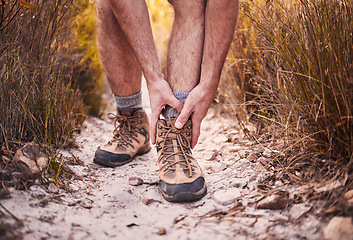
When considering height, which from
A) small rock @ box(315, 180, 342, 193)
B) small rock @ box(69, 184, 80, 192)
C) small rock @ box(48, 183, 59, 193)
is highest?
small rock @ box(315, 180, 342, 193)

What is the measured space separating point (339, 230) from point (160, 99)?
0.96 metres

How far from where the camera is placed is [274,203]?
42.3 inches

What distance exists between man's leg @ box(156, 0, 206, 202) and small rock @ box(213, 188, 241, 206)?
0.08 metres

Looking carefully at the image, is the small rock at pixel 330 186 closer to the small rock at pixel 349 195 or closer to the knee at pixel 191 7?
the small rock at pixel 349 195

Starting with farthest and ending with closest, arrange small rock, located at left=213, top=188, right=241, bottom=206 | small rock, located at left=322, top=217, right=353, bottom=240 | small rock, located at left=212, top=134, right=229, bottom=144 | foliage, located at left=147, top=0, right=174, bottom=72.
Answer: foliage, located at left=147, top=0, right=174, bottom=72 < small rock, located at left=212, top=134, right=229, bottom=144 < small rock, located at left=213, top=188, right=241, bottom=206 < small rock, located at left=322, top=217, right=353, bottom=240

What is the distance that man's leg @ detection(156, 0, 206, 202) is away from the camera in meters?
1.36

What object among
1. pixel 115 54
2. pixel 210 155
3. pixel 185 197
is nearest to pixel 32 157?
pixel 185 197

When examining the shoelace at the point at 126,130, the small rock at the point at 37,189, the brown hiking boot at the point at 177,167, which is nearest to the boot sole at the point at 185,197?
the brown hiking boot at the point at 177,167

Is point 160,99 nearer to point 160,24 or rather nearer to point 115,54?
point 115,54

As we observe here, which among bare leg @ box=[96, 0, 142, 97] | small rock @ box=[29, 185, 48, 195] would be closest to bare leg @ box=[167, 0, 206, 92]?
bare leg @ box=[96, 0, 142, 97]

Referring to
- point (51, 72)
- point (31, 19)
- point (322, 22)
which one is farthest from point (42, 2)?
point (322, 22)

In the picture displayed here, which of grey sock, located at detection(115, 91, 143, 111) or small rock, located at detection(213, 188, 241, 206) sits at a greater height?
grey sock, located at detection(115, 91, 143, 111)

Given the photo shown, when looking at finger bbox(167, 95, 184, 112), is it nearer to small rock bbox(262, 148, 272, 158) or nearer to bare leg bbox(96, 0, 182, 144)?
bare leg bbox(96, 0, 182, 144)

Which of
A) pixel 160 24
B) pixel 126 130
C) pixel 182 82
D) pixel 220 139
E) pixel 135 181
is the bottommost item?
pixel 220 139
